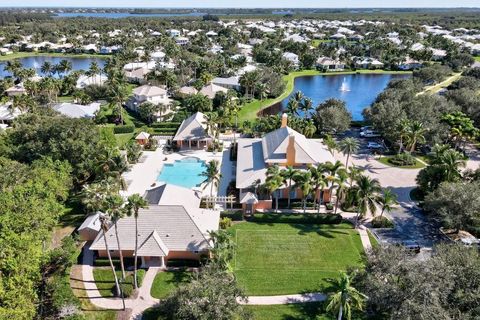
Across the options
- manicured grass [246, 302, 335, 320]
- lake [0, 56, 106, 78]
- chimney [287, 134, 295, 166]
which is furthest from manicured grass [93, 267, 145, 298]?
lake [0, 56, 106, 78]

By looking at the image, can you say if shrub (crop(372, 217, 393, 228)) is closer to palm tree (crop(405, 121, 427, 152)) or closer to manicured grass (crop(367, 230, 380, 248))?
manicured grass (crop(367, 230, 380, 248))

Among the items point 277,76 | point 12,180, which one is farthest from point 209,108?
point 12,180

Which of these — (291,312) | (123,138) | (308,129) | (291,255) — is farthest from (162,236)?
(123,138)

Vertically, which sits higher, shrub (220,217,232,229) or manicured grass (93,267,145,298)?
shrub (220,217,232,229)

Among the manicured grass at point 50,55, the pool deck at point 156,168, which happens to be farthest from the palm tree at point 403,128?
the manicured grass at point 50,55

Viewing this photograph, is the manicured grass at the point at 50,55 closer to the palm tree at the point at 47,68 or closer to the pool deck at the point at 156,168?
the palm tree at the point at 47,68

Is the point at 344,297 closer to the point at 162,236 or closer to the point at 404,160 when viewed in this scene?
the point at 162,236
